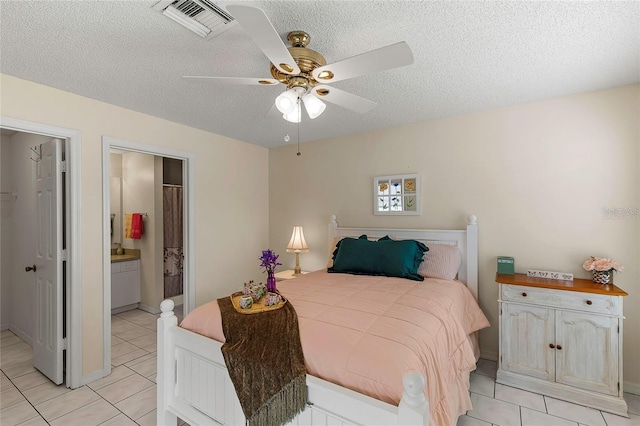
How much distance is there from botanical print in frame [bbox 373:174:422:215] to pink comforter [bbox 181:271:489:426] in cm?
109

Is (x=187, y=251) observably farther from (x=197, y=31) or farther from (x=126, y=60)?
(x=197, y=31)

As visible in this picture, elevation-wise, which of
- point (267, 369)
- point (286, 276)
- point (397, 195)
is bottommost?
point (286, 276)

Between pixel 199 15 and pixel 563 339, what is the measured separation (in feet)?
10.5

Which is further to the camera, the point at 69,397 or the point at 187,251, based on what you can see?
the point at 187,251

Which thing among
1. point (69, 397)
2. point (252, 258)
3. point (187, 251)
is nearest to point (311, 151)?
point (252, 258)

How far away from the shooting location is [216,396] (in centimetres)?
166

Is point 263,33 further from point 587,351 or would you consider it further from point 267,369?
point 587,351

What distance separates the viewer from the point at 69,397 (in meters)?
2.38

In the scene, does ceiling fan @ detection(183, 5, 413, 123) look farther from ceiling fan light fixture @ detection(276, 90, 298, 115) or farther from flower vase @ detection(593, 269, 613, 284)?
flower vase @ detection(593, 269, 613, 284)

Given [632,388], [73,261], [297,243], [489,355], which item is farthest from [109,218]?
[632,388]

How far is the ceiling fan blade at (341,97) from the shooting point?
177 centimetres

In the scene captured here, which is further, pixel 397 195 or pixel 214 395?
pixel 397 195

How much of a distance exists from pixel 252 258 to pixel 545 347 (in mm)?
3332

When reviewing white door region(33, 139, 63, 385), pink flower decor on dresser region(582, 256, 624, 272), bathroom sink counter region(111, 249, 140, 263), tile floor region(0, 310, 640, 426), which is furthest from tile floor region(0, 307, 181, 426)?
pink flower decor on dresser region(582, 256, 624, 272)
